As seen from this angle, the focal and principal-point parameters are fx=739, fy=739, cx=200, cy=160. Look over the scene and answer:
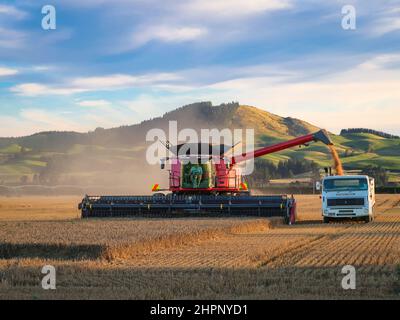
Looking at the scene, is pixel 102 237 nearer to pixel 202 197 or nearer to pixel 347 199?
pixel 202 197

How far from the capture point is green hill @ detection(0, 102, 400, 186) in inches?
3981

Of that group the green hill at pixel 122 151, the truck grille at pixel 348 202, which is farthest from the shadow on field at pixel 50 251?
the green hill at pixel 122 151

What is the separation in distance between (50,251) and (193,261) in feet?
12.6

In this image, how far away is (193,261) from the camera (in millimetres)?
16953

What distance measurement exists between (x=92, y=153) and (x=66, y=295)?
5015 inches

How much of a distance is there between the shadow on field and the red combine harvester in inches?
557

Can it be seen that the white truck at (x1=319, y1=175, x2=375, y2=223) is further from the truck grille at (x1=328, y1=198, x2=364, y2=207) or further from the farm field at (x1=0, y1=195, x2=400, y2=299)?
the farm field at (x1=0, y1=195, x2=400, y2=299)

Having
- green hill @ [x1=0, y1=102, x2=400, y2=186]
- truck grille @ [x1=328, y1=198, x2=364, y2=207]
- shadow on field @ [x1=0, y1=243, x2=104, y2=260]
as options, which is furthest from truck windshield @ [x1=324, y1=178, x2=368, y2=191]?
green hill @ [x1=0, y1=102, x2=400, y2=186]

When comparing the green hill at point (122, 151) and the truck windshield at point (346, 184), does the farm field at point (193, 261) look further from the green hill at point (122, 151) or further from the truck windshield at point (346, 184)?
the green hill at point (122, 151)

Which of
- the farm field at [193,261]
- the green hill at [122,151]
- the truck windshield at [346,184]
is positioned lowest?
the farm field at [193,261]

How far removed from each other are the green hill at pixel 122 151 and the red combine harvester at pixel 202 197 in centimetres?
5147

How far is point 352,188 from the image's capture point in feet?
106

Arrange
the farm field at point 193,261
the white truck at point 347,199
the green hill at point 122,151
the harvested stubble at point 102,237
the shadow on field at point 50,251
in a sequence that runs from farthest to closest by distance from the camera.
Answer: the green hill at point 122,151 < the white truck at point 347,199 < the harvested stubble at point 102,237 < the shadow on field at point 50,251 < the farm field at point 193,261

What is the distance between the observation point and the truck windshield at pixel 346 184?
3238 cm
